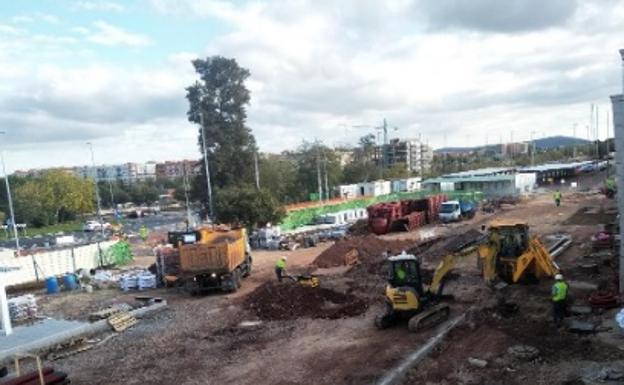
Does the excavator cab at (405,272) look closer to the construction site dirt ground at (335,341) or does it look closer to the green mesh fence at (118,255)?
the construction site dirt ground at (335,341)

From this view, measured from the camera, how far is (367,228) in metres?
42.9

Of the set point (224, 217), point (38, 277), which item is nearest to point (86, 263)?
point (38, 277)

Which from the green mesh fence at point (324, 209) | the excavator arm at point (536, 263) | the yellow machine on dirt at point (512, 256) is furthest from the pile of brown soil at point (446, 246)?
the green mesh fence at point (324, 209)

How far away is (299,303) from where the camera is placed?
66.4 ft

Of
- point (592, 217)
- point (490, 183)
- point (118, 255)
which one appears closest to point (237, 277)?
point (118, 255)

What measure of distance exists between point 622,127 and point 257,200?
3067 centimetres

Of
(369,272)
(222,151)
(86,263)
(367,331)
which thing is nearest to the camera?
(367,331)

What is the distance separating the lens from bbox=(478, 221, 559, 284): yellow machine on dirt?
18812 mm

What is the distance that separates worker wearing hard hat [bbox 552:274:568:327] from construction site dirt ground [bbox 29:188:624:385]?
Answer: 31 centimetres

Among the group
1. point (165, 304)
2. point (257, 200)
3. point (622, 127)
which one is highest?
point (622, 127)

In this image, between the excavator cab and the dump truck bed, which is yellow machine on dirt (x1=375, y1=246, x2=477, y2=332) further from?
the dump truck bed

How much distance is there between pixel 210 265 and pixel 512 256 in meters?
12.3

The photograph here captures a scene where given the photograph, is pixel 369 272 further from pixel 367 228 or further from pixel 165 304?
pixel 367 228

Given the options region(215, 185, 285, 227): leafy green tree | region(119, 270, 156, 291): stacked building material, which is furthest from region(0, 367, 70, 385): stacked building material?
region(215, 185, 285, 227): leafy green tree
